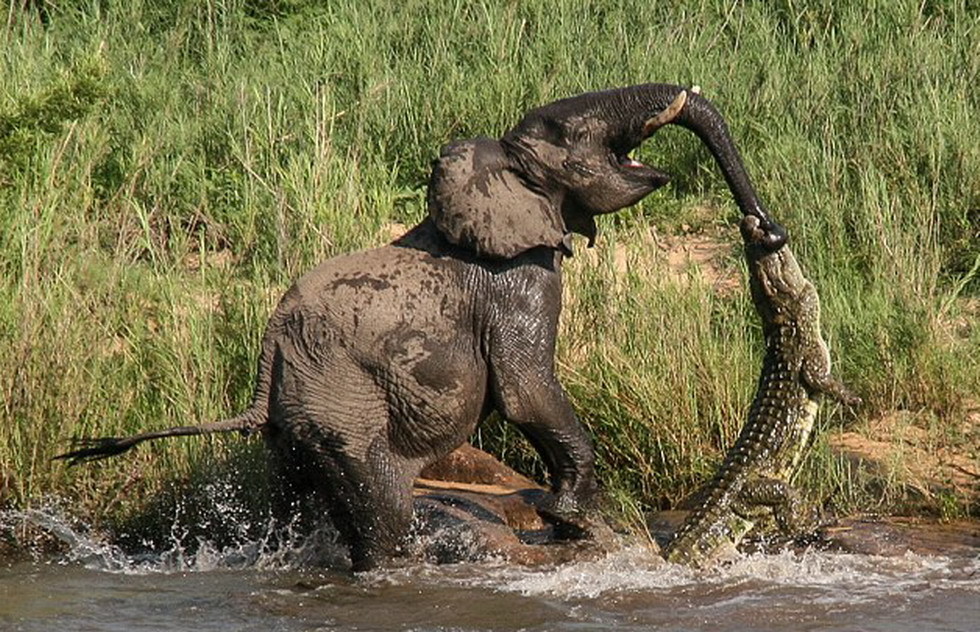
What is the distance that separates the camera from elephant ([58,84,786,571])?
23.9 feet

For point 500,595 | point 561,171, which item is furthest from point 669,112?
point 500,595

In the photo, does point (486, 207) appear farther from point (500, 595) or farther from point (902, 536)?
point (902, 536)

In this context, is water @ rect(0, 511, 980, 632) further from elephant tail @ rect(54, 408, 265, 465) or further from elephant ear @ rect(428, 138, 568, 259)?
elephant ear @ rect(428, 138, 568, 259)

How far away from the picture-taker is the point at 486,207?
24.1ft

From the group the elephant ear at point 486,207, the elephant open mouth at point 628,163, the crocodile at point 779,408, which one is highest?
the elephant open mouth at point 628,163

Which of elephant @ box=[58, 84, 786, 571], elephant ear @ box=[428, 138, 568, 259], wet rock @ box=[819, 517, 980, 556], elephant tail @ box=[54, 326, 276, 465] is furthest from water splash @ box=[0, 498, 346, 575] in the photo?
wet rock @ box=[819, 517, 980, 556]

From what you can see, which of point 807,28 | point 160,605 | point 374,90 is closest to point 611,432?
point 160,605

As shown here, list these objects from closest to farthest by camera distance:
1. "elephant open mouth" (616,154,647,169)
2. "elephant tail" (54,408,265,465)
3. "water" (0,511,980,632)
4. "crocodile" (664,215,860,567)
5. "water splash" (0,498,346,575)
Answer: "water" (0,511,980,632) → "elephant tail" (54,408,265,465) → "elephant open mouth" (616,154,647,169) → "crocodile" (664,215,860,567) → "water splash" (0,498,346,575)

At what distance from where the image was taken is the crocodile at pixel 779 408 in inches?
301

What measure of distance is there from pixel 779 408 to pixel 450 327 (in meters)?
1.31

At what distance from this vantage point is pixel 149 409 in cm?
848

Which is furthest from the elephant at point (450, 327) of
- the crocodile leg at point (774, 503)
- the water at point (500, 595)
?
the crocodile leg at point (774, 503)

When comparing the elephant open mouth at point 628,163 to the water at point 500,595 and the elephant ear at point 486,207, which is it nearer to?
the elephant ear at point 486,207

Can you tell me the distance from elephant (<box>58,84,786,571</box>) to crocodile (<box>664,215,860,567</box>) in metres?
0.25
